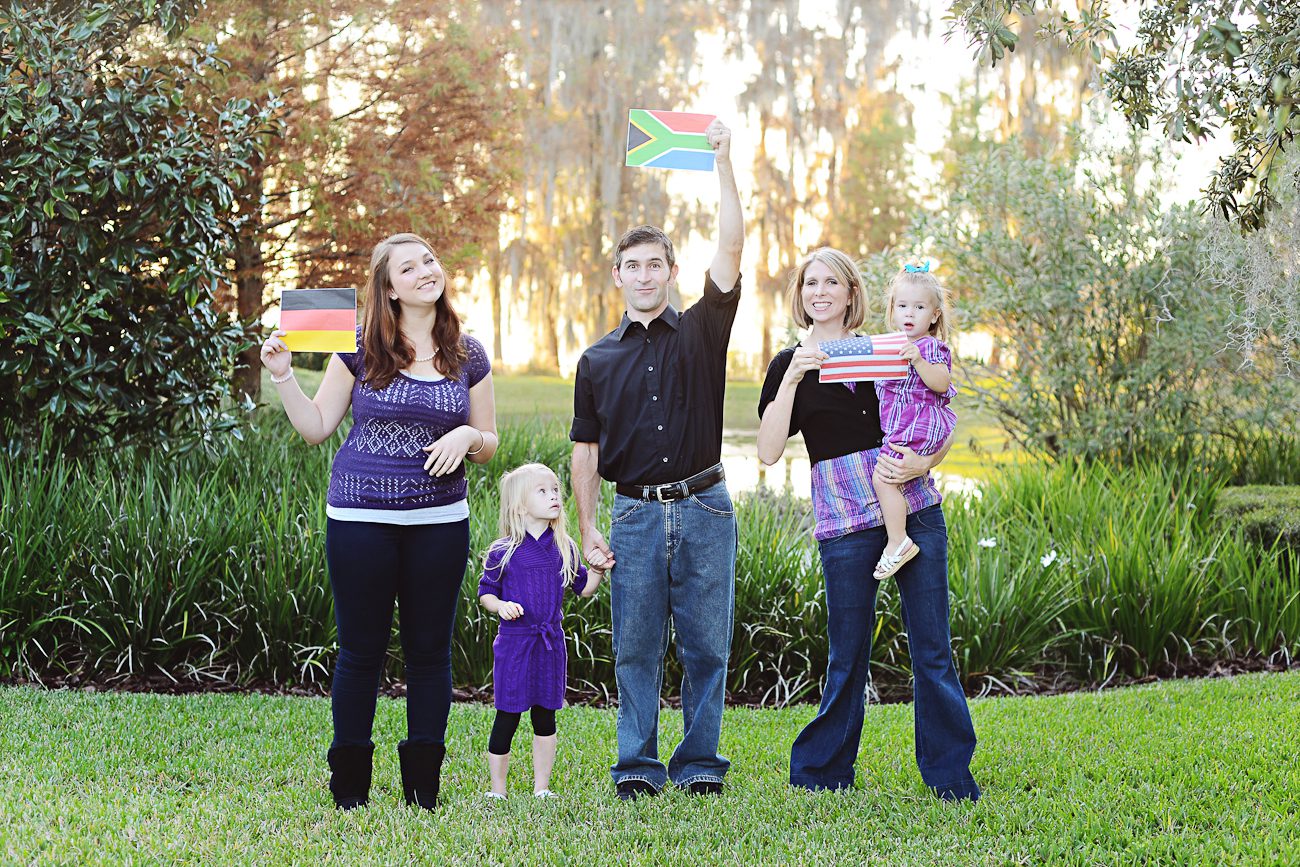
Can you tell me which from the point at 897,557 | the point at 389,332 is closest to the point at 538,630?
the point at 389,332

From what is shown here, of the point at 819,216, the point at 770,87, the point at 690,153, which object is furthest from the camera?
the point at 819,216

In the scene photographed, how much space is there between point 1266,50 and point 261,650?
4922mm

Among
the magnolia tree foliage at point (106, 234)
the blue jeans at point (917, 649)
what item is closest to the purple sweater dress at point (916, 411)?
the blue jeans at point (917, 649)

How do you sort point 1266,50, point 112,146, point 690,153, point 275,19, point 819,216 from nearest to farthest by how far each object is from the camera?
point 1266,50 < point 690,153 < point 112,146 < point 275,19 < point 819,216

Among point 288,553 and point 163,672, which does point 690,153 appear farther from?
point 163,672

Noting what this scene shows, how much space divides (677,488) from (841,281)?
86 cm

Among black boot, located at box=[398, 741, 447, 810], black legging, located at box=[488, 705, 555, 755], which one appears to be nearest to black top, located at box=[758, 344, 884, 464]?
black legging, located at box=[488, 705, 555, 755]

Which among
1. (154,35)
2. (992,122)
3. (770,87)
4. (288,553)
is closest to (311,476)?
(288,553)

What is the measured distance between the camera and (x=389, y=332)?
12.1 ft

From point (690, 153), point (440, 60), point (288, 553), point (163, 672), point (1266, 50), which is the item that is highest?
point (440, 60)

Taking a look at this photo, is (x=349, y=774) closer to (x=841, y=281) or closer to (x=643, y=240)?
(x=643, y=240)

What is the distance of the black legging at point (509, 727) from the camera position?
3.86 meters

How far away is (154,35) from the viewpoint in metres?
12.1

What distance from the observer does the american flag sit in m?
3.71
